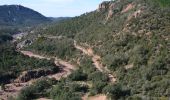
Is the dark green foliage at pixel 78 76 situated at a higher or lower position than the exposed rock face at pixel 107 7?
lower

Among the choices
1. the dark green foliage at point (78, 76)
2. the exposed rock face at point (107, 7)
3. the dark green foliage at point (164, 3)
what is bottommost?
the dark green foliage at point (78, 76)

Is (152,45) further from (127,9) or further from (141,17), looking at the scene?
(127,9)

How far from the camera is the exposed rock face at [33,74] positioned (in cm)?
7188

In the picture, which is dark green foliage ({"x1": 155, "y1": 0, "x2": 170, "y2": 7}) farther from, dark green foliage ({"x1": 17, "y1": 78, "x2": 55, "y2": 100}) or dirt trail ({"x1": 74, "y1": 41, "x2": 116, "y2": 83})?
dark green foliage ({"x1": 17, "y1": 78, "x2": 55, "y2": 100})

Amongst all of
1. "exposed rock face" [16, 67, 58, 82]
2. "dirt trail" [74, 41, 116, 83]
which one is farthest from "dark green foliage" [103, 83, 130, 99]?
"exposed rock face" [16, 67, 58, 82]

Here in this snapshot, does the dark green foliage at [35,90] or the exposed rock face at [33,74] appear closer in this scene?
the dark green foliage at [35,90]

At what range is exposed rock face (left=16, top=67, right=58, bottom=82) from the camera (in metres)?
71.9

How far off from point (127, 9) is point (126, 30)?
1426 cm

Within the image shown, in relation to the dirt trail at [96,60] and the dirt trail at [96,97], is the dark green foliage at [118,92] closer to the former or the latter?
the dirt trail at [96,97]

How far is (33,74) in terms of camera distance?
73375 millimetres

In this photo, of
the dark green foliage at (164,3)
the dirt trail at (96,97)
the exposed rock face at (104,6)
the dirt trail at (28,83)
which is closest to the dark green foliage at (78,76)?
the dirt trail at (28,83)

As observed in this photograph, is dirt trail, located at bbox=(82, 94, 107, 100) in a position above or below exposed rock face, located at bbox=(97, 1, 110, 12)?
below

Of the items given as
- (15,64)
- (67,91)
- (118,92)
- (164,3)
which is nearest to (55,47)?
(15,64)

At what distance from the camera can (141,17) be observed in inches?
3036
